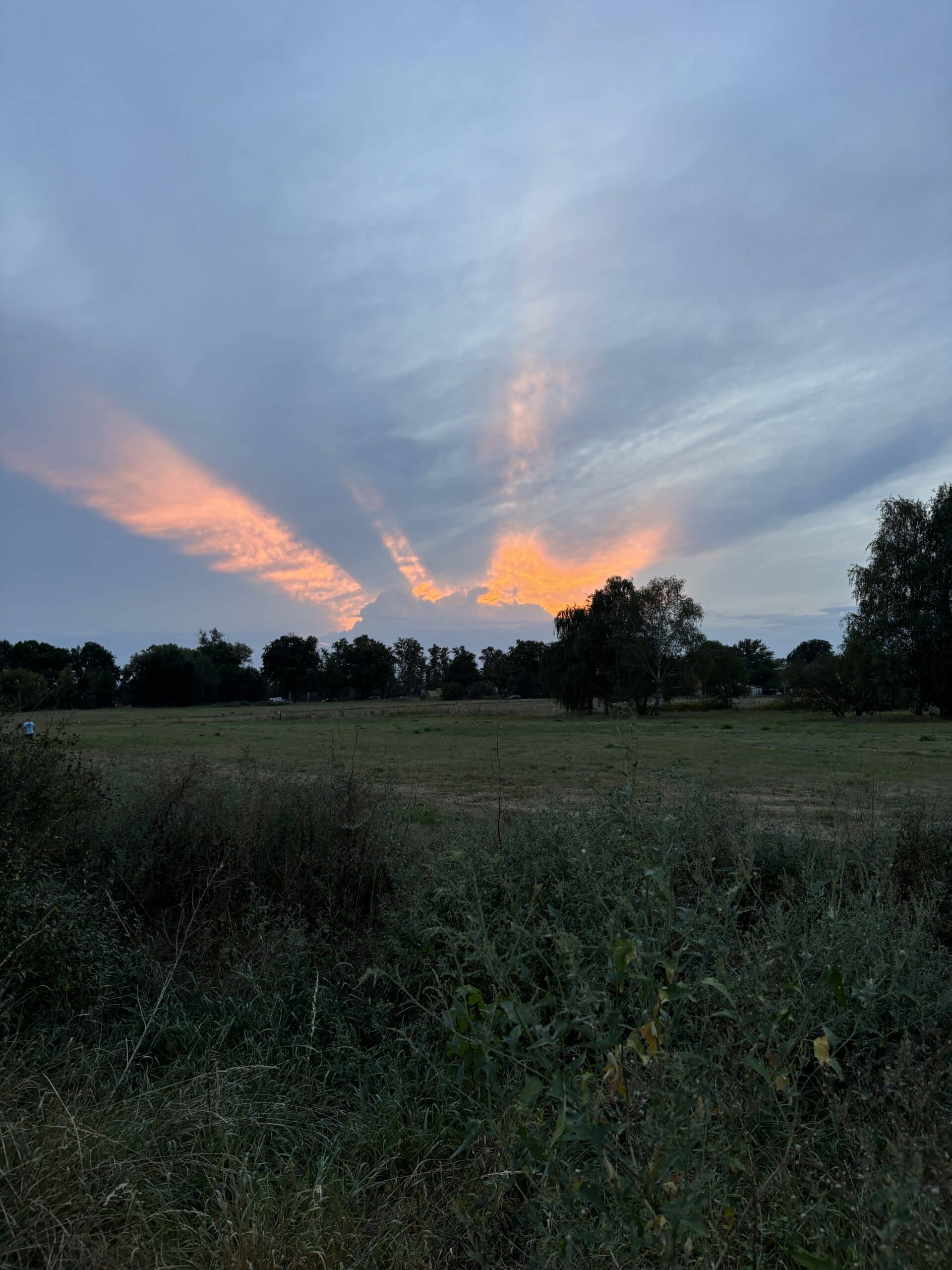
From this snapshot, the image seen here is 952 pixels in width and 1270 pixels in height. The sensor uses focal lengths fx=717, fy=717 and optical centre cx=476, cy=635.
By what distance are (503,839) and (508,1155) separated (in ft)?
9.51

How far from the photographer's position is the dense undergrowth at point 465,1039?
6.96ft

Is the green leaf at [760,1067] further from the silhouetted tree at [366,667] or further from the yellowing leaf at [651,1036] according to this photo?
the silhouetted tree at [366,667]

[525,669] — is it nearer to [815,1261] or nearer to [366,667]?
[366,667]

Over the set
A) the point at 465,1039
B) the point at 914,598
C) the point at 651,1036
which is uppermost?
the point at 914,598

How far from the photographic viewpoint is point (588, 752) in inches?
772

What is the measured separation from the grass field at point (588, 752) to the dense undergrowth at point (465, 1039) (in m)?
1.14

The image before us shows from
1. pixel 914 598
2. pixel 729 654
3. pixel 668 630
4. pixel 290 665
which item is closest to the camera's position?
pixel 914 598

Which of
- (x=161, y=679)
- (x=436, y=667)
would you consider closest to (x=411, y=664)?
(x=436, y=667)

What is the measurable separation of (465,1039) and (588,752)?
57.2 ft

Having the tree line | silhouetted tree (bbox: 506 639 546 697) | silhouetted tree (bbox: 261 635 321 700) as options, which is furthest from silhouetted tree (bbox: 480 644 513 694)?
the tree line

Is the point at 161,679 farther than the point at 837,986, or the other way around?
the point at 161,679

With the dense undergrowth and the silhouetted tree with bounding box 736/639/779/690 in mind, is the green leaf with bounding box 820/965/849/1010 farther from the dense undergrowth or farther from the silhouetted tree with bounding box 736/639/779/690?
the silhouetted tree with bounding box 736/639/779/690

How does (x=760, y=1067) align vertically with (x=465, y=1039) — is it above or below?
above

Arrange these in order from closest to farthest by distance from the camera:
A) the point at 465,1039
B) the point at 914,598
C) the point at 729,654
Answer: the point at 465,1039 < the point at 914,598 < the point at 729,654
